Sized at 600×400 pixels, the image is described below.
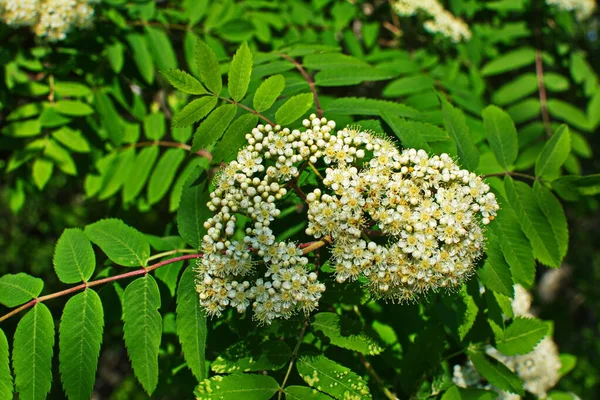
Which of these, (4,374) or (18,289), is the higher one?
(18,289)

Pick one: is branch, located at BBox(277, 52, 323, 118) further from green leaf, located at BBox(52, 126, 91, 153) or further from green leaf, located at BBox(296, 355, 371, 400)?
green leaf, located at BBox(52, 126, 91, 153)

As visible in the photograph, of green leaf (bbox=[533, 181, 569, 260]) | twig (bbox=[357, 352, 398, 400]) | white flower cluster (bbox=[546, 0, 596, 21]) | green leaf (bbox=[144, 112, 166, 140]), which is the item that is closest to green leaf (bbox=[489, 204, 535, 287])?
green leaf (bbox=[533, 181, 569, 260])

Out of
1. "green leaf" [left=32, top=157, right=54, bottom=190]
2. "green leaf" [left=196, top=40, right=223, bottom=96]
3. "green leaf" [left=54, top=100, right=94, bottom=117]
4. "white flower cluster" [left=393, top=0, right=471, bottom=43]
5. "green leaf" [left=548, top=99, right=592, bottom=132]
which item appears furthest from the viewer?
"green leaf" [left=548, top=99, right=592, bottom=132]

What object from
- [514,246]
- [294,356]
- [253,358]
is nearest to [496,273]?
[514,246]

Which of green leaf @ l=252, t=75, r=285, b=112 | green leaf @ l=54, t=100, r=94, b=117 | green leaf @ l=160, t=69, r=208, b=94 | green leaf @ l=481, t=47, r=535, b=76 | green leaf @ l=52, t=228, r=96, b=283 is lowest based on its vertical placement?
green leaf @ l=52, t=228, r=96, b=283

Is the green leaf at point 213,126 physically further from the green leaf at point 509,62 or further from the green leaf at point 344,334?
the green leaf at point 509,62

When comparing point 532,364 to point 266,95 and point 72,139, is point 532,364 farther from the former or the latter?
point 72,139
